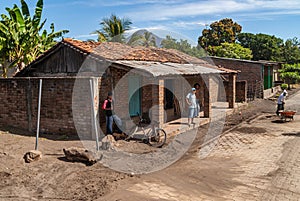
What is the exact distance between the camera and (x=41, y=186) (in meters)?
6.94

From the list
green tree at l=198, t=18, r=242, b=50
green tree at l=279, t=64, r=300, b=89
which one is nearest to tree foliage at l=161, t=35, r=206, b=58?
green tree at l=198, t=18, r=242, b=50

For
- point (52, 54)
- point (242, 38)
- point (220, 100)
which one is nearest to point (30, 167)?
point (52, 54)

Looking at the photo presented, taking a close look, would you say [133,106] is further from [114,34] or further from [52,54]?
[114,34]

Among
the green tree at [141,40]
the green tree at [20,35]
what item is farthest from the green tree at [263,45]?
the green tree at [20,35]

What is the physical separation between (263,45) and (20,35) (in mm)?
40860

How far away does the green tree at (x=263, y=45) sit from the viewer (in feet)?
154

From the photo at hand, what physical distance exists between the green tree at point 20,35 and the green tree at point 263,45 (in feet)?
127

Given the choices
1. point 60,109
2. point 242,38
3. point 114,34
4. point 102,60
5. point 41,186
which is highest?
point 242,38

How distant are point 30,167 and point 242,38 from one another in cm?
4834

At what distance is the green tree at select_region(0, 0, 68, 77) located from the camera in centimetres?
1464

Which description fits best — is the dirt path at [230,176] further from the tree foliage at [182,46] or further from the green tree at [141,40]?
the tree foliage at [182,46]

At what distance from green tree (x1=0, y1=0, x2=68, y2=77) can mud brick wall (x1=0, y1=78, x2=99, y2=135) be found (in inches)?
135

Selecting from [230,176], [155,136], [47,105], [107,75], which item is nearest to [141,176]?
[230,176]

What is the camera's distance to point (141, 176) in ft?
25.0
